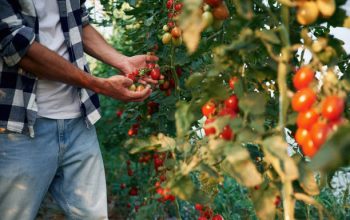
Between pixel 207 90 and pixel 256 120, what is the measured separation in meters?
0.10

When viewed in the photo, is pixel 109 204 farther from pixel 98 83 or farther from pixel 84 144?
pixel 98 83

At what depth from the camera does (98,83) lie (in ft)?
5.21

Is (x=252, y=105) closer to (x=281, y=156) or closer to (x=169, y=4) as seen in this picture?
(x=281, y=156)

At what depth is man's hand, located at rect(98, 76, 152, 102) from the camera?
159 centimetres

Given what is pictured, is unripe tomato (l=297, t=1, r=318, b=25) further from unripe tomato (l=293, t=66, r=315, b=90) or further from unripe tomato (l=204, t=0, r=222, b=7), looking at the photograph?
unripe tomato (l=204, t=0, r=222, b=7)

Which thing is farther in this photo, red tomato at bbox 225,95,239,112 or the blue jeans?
the blue jeans

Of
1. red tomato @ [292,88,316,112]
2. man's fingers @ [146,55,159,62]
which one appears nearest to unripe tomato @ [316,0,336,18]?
red tomato @ [292,88,316,112]

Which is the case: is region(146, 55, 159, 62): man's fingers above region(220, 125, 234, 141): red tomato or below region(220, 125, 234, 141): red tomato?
below

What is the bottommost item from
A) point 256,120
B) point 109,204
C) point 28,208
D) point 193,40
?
point 109,204

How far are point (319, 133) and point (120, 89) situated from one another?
1.06 metres

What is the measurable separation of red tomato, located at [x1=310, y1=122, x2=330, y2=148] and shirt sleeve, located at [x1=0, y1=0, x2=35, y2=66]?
1.02m

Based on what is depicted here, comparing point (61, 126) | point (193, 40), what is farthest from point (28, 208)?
point (193, 40)

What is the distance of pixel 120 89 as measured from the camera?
1607mm

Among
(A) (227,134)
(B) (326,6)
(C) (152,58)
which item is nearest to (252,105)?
(A) (227,134)
